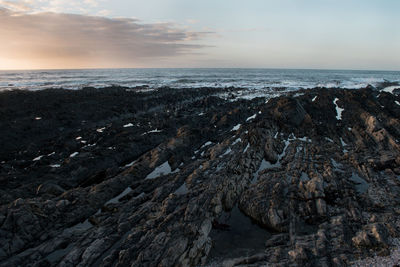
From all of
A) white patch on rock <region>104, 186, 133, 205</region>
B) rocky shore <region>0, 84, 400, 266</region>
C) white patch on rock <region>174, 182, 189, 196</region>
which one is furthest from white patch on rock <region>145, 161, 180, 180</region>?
white patch on rock <region>174, 182, 189, 196</region>

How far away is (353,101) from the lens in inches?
1619

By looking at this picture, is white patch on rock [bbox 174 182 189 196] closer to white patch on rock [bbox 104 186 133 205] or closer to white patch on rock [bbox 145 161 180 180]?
white patch on rock [bbox 145 161 180 180]

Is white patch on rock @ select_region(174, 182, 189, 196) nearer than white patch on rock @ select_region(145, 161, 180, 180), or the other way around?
white patch on rock @ select_region(174, 182, 189, 196)

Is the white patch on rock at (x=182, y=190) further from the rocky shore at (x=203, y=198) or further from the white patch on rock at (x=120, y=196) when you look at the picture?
the white patch on rock at (x=120, y=196)

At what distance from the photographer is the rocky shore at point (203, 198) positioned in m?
10.9

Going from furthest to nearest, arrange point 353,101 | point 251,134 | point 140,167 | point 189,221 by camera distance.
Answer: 1. point 353,101
2. point 251,134
3. point 140,167
4. point 189,221

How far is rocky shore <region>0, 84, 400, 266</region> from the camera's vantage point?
10.9 m

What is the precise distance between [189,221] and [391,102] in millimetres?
49193

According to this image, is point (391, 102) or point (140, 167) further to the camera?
point (391, 102)

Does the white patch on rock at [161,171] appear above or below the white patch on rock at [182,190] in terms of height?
above

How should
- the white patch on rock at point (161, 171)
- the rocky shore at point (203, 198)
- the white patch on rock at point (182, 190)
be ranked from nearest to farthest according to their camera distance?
the rocky shore at point (203, 198), the white patch on rock at point (182, 190), the white patch on rock at point (161, 171)

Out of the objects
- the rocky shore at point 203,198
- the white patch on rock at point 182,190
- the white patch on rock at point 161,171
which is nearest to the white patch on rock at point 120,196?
the rocky shore at point 203,198

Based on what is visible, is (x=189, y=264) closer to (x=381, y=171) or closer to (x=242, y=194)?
(x=242, y=194)

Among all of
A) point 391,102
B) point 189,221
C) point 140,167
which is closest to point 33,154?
point 140,167
